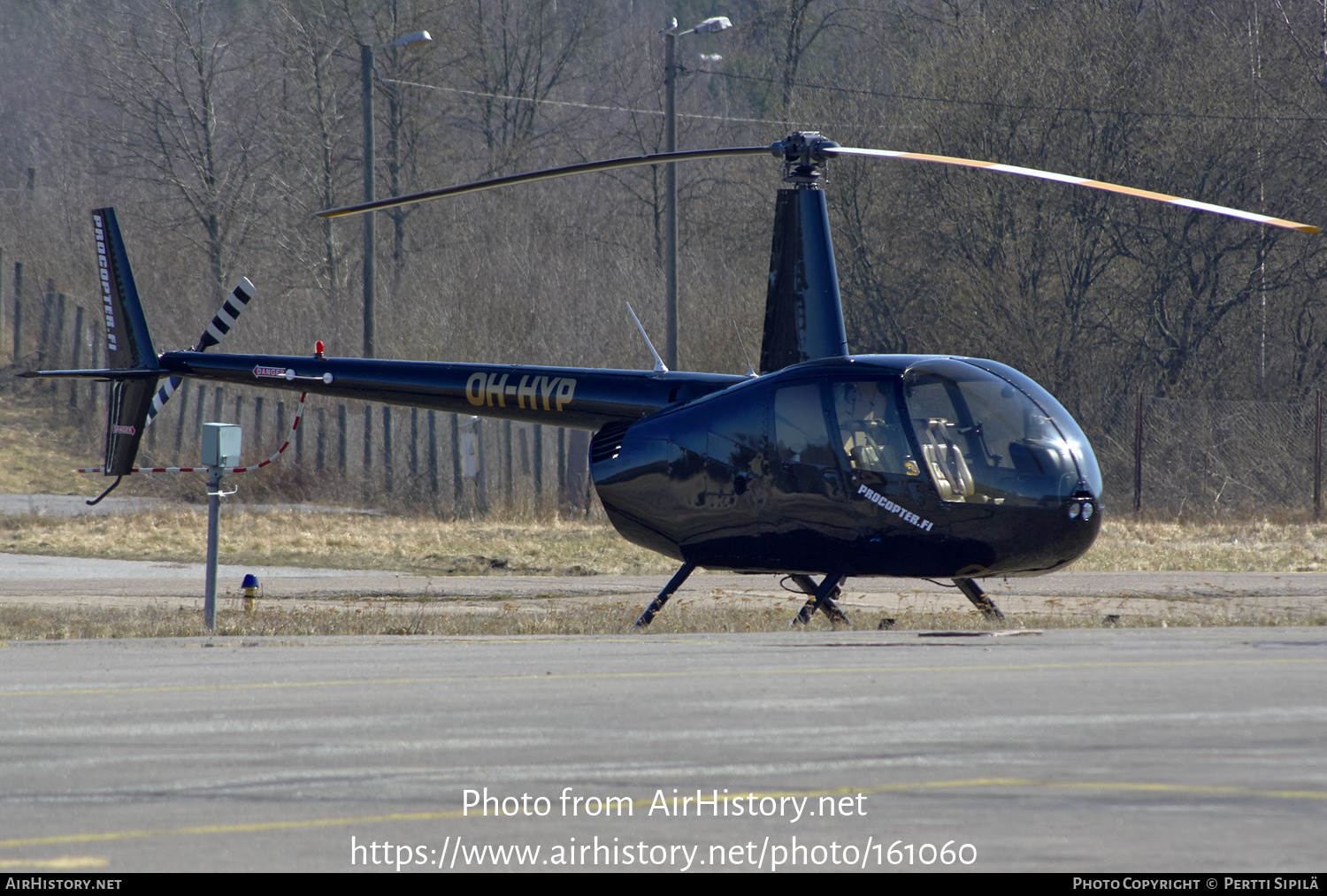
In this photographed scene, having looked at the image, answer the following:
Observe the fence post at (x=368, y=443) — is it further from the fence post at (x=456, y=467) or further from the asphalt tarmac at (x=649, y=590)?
the asphalt tarmac at (x=649, y=590)

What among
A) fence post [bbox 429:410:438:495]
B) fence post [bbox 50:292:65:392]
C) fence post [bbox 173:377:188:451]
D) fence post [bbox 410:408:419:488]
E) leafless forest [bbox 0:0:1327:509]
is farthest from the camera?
fence post [bbox 50:292:65:392]

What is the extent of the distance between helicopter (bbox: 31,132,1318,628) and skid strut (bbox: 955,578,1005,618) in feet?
0.06

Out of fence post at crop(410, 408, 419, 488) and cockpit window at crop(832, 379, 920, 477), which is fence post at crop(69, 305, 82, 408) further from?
cockpit window at crop(832, 379, 920, 477)

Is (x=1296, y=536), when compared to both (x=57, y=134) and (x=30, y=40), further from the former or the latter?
(x=30, y=40)

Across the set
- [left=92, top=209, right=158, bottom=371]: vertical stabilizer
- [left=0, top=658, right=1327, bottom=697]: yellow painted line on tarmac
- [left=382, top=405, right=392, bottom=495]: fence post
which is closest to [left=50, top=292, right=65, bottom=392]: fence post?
[left=382, top=405, right=392, bottom=495]: fence post

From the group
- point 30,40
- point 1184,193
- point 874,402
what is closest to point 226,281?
point 1184,193

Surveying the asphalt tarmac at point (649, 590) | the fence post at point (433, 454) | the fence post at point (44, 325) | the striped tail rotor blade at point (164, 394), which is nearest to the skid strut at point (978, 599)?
the asphalt tarmac at point (649, 590)

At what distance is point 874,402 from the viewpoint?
10.9 m

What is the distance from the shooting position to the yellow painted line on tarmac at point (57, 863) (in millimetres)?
4066

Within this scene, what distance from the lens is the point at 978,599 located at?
12.0 meters

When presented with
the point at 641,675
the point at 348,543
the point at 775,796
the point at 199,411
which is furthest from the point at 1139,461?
the point at 199,411

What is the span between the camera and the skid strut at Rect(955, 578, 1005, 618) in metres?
11.9

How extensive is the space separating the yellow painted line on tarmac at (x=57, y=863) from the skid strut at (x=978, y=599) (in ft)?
29.0

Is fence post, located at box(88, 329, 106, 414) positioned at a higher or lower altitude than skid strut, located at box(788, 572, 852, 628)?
higher
